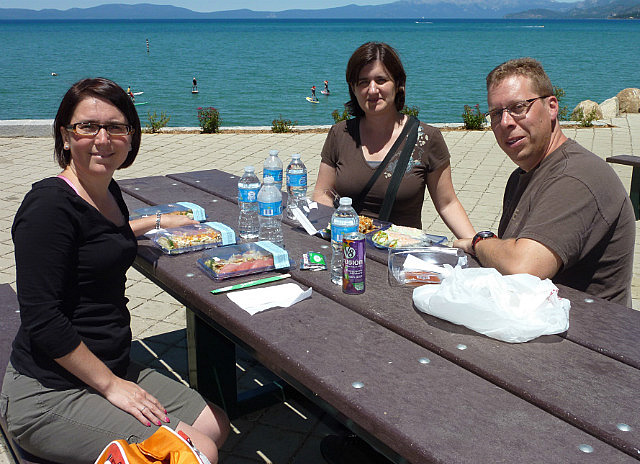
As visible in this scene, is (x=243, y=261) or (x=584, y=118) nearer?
(x=243, y=261)

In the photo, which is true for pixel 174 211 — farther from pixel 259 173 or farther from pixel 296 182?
pixel 259 173

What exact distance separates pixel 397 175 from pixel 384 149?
0.73ft

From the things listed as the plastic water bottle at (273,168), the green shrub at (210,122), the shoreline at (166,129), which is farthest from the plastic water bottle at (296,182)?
the shoreline at (166,129)

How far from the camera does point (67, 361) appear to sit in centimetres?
221

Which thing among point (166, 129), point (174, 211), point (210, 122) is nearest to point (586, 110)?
point (210, 122)

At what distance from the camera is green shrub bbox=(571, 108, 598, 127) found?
1280 centimetres

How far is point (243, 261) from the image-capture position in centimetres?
266

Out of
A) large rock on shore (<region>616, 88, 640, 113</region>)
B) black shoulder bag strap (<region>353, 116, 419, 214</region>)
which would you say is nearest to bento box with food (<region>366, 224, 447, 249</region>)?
black shoulder bag strap (<region>353, 116, 419, 214</region>)

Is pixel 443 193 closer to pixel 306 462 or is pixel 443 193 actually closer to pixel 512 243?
pixel 512 243

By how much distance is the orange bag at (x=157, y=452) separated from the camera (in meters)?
1.85

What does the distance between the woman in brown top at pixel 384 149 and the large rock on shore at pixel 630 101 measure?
14.5m

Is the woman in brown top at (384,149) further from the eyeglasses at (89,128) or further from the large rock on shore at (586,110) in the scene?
the large rock on shore at (586,110)

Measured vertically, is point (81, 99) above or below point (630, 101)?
above

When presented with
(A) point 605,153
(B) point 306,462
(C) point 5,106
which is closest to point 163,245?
(B) point 306,462
